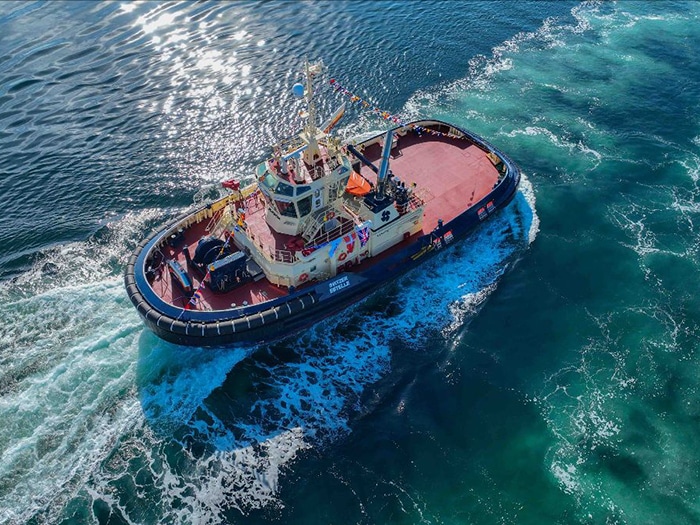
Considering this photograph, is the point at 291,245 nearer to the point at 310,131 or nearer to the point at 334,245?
the point at 334,245

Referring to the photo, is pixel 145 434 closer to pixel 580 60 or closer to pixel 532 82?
pixel 532 82

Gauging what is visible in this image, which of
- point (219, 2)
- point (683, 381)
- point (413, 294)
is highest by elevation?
point (219, 2)

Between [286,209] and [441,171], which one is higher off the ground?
[286,209]

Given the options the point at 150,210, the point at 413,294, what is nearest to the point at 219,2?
the point at 150,210

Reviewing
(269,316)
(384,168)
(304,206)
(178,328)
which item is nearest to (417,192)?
(384,168)

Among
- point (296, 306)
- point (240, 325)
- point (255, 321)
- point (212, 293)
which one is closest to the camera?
point (240, 325)

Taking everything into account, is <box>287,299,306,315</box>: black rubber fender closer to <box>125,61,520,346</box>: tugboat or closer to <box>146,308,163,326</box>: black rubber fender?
<box>125,61,520,346</box>: tugboat

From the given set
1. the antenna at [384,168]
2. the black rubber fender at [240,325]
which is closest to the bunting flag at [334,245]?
the antenna at [384,168]
